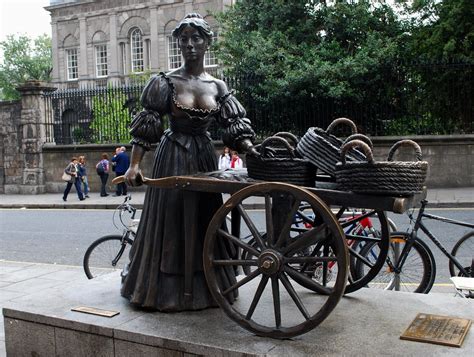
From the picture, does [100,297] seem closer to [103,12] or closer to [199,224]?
[199,224]

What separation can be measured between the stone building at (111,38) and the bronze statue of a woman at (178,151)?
→ 39601 mm

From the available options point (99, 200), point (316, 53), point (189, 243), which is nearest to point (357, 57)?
point (316, 53)

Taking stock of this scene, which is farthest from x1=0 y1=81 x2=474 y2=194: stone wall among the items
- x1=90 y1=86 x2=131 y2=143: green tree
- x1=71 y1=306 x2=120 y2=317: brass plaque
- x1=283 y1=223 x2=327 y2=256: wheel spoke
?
x1=283 y1=223 x2=327 y2=256: wheel spoke

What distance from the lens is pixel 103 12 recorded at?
46469mm

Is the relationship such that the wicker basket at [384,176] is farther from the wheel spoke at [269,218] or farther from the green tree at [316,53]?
the green tree at [316,53]

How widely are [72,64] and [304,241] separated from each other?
48427 mm

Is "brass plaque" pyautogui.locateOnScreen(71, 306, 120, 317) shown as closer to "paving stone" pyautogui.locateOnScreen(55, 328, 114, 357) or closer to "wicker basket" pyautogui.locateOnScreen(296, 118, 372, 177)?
"paving stone" pyautogui.locateOnScreen(55, 328, 114, 357)

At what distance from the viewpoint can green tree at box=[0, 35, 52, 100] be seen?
217 feet

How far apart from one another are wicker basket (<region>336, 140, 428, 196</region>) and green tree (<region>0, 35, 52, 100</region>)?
67414 millimetres

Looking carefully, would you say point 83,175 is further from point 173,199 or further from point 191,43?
point 191,43

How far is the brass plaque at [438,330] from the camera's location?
3.42 metres

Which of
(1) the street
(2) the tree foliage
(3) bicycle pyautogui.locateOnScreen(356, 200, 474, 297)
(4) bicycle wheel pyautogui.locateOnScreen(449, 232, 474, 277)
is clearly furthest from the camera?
(2) the tree foliage

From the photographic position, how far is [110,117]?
22.2m

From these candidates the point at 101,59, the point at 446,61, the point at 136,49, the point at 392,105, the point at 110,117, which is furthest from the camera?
the point at 101,59
